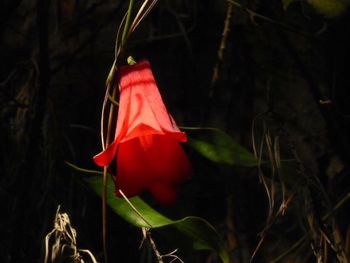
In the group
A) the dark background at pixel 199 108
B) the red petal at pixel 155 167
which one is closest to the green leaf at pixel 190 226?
the red petal at pixel 155 167

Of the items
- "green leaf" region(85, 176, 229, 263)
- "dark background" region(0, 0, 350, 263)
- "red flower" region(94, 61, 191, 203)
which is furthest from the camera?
"dark background" region(0, 0, 350, 263)

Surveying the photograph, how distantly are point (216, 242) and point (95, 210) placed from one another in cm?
47

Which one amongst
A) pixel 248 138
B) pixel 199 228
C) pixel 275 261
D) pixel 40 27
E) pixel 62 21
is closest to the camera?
pixel 199 228

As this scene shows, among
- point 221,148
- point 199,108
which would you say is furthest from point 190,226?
point 199,108

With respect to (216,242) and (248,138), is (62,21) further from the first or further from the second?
(216,242)

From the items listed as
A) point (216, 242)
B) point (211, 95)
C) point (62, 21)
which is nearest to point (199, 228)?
point (216, 242)

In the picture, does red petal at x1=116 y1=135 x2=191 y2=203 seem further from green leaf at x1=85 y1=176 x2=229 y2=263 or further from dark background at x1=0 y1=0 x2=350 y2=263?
dark background at x1=0 y1=0 x2=350 y2=263

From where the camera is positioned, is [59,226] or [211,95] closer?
[59,226]

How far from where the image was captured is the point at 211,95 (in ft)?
4.23

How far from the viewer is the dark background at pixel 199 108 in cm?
127

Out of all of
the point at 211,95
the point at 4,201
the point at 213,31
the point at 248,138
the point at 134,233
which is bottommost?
the point at 134,233

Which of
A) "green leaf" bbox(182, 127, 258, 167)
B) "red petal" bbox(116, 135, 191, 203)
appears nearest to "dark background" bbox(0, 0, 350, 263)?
"green leaf" bbox(182, 127, 258, 167)

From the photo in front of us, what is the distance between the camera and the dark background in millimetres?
1273

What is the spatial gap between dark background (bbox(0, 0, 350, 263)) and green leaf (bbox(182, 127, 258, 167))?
20 centimetres
